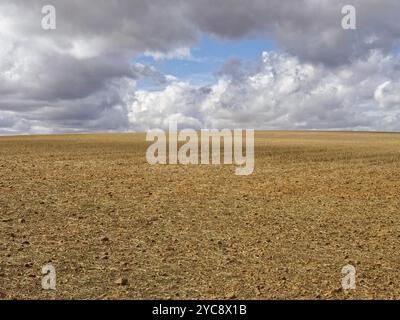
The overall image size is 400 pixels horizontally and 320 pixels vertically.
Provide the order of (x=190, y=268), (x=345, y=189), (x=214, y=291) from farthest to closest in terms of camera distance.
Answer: (x=345, y=189) < (x=190, y=268) < (x=214, y=291)

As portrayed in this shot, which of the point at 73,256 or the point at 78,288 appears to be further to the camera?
the point at 73,256

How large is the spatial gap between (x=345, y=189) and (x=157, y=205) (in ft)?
Answer: 32.0

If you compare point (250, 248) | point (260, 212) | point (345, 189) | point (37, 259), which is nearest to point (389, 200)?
point (345, 189)

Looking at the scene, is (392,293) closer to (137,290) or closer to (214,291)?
(214,291)

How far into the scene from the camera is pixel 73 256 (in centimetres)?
1227

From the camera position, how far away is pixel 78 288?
33.4 ft

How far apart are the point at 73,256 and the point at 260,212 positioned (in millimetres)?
7777

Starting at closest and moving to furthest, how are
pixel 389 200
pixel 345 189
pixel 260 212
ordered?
pixel 260 212
pixel 389 200
pixel 345 189
